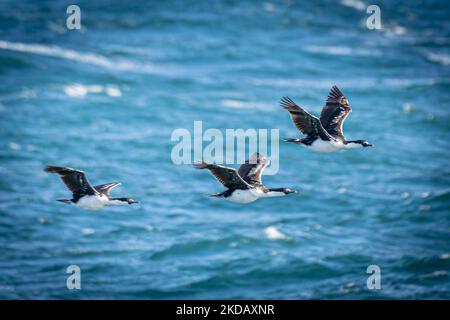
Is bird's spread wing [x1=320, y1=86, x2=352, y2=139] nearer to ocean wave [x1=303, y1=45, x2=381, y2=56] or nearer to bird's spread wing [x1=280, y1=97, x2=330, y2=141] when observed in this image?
bird's spread wing [x1=280, y1=97, x2=330, y2=141]

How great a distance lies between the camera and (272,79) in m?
98.9

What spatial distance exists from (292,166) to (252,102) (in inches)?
564

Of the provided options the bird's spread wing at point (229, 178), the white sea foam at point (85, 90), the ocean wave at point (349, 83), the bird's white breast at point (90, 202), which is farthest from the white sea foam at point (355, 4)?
the bird's white breast at point (90, 202)

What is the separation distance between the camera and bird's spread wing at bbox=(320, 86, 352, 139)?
38.3 m

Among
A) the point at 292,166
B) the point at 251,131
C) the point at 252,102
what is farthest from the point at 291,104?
the point at 252,102

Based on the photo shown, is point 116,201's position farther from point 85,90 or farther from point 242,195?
point 85,90

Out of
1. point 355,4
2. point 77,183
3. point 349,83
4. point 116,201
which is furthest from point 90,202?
point 355,4

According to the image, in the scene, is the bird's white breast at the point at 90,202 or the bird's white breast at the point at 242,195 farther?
the bird's white breast at the point at 90,202

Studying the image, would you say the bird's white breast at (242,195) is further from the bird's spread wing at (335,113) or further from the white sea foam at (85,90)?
the white sea foam at (85,90)

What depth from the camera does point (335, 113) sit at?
3869cm

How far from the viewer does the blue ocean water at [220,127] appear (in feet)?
207

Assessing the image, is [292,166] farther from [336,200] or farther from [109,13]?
[109,13]

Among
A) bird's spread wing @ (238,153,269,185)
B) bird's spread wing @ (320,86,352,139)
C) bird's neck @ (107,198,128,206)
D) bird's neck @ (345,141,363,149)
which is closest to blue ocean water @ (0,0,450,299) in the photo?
bird's neck @ (107,198,128,206)

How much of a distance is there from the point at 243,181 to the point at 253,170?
1805 millimetres
